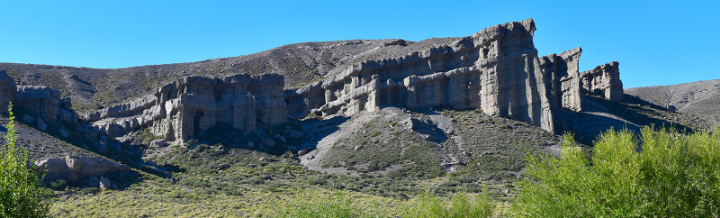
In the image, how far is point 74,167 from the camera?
41.8 meters

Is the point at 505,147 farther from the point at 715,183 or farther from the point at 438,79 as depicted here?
the point at 715,183

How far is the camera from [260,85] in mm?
64938

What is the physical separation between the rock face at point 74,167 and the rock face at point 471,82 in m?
29.5

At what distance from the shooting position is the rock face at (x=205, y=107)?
195ft

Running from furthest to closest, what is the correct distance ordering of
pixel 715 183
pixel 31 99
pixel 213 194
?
pixel 31 99 → pixel 213 194 → pixel 715 183

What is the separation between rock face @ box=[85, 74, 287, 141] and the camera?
59.5 metres

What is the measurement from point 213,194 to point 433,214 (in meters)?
21.8

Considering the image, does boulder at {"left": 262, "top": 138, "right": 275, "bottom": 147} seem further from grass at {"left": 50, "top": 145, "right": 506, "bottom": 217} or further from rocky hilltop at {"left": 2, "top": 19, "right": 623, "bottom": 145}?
rocky hilltop at {"left": 2, "top": 19, "right": 623, "bottom": 145}

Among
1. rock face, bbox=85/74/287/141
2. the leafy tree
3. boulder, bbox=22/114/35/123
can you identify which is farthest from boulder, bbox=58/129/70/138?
the leafy tree

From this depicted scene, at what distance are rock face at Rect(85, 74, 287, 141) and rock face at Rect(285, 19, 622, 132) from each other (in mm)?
8644

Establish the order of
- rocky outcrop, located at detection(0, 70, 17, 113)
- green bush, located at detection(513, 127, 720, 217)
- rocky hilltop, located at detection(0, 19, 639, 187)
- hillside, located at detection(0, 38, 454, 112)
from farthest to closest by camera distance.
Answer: hillside, located at detection(0, 38, 454, 112)
rocky hilltop, located at detection(0, 19, 639, 187)
rocky outcrop, located at detection(0, 70, 17, 113)
green bush, located at detection(513, 127, 720, 217)

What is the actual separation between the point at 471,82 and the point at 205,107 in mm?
29397

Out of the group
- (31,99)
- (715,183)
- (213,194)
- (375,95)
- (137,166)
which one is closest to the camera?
(715,183)

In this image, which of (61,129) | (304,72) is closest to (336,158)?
(61,129)
